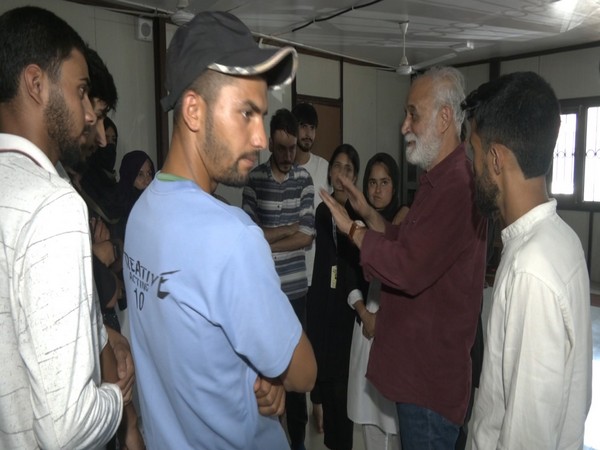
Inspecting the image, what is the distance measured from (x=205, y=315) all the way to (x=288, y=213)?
6.31 ft

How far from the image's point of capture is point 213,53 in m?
0.84

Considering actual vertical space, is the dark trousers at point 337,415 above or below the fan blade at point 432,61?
below

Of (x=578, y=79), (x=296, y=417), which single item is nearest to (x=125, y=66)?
(x=296, y=417)

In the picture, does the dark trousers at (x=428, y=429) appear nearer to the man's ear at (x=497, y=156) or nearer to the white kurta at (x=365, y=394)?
the white kurta at (x=365, y=394)

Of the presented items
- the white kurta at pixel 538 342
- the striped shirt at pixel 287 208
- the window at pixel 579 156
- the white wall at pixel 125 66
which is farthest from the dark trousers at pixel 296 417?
the window at pixel 579 156

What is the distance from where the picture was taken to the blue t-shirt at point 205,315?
0.79 metres

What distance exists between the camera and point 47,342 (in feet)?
2.70

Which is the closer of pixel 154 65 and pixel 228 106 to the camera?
pixel 228 106

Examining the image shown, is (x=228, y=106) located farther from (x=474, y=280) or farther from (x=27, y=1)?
(x=27, y=1)

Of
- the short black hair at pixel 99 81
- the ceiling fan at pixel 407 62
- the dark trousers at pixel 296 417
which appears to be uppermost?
the ceiling fan at pixel 407 62

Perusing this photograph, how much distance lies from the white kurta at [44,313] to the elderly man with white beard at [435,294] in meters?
1.00

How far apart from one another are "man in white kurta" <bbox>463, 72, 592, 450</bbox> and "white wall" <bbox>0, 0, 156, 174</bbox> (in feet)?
12.0

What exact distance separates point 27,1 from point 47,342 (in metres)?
3.70

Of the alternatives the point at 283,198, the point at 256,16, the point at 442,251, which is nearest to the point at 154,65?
the point at 256,16
